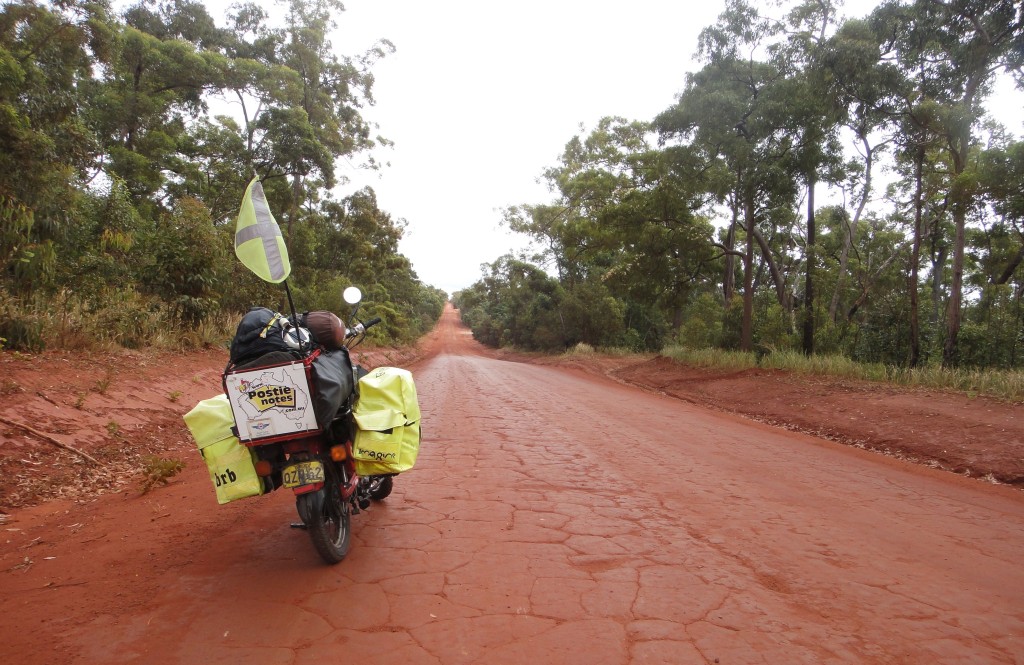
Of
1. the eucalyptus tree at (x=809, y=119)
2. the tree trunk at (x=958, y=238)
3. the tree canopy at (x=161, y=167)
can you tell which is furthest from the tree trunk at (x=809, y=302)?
the tree canopy at (x=161, y=167)

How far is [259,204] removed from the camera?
11.2 ft

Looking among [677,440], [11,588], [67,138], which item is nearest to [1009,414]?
[677,440]

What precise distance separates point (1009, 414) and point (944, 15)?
8459mm

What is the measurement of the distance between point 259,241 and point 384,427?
1.32 meters

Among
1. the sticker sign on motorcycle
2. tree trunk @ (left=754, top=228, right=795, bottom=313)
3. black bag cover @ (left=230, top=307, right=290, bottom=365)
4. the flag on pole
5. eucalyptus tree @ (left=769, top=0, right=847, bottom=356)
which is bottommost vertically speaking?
the sticker sign on motorcycle

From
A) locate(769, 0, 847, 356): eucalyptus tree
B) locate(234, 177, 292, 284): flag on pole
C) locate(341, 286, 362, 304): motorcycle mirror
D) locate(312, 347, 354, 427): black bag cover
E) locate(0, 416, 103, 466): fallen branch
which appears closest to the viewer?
locate(234, 177, 292, 284): flag on pole

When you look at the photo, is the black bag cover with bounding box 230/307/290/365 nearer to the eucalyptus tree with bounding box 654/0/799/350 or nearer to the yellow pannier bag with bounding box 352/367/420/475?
the yellow pannier bag with bounding box 352/367/420/475

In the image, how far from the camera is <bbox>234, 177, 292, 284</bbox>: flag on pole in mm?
3338

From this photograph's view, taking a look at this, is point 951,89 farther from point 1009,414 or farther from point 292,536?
point 292,536

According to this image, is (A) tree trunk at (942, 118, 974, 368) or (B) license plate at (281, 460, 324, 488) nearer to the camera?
(B) license plate at (281, 460, 324, 488)

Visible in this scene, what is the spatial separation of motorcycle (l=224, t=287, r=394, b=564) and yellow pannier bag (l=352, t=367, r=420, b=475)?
128 mm

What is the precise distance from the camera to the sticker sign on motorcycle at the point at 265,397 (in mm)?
3391

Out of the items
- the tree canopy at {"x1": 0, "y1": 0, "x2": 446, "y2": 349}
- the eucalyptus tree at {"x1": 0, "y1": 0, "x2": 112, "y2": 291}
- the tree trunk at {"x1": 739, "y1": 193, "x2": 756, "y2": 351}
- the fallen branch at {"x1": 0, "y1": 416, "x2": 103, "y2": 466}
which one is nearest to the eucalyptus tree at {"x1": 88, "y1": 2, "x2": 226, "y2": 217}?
the tree canopy at {"x1": 0, "y1": 0, "x2": 446, "y2": 349}

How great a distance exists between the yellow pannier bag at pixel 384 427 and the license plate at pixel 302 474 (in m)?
0.27
